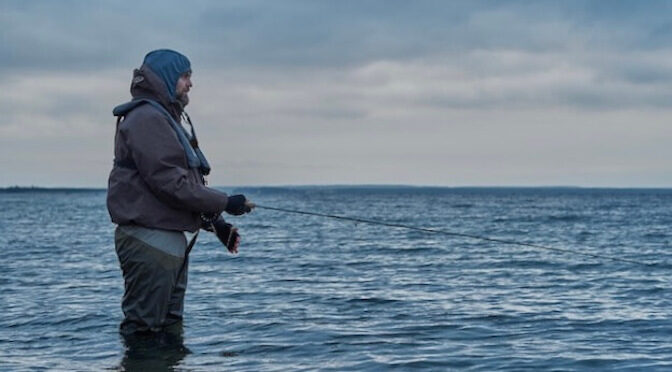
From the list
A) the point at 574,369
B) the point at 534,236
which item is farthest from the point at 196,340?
the point at 534,236

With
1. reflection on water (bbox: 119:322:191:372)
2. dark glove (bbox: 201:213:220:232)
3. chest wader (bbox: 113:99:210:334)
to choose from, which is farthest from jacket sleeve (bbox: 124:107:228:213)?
reflection on water (bbox: 119:322:191:372)

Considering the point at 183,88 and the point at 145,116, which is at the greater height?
the point at 183,88

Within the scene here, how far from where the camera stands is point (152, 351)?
8.48 meters

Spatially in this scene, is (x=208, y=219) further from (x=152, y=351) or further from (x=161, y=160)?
(x=152, y=351)

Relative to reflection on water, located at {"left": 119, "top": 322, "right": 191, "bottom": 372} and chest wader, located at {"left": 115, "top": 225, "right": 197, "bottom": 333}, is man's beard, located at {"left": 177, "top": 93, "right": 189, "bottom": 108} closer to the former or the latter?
chest wader, located at {"left": 115, "top": 225, "right": 197, "bottom": 333}

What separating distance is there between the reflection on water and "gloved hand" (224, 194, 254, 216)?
1287 millimetres

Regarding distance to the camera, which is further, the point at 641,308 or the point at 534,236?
the point at 534,236

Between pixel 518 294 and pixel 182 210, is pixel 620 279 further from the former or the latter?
pixel 182 210

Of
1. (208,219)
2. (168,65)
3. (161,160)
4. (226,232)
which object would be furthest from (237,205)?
(168,65)

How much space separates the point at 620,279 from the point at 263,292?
22.2ft

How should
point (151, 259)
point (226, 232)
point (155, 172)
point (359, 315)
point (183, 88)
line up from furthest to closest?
point (359, 315), point (226, 232), point (183, 88), point (151, 259), point (155, 172)

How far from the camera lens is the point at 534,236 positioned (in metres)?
38.6

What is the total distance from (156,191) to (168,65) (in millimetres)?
1110

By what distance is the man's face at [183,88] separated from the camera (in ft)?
27.3
